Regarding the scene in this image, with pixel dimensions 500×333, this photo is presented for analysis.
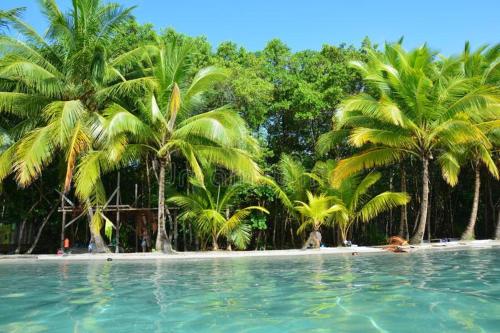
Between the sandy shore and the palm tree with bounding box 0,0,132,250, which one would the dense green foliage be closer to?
the palm tree with bounding box 0,0,132,250

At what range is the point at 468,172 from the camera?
77.7 feet

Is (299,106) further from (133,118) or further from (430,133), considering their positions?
(133,118)

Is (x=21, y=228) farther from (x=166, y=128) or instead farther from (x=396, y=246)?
(x=396, y=246)

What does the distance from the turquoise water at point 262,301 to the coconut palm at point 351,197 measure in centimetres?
781

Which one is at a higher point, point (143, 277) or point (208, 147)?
point (208, 147)

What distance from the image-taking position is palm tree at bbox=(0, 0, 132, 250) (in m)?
14.8

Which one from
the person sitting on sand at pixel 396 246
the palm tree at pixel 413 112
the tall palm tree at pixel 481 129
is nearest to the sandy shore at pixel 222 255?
the person sitting on sand at pixel 396 246

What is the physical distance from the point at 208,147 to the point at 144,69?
444 cm

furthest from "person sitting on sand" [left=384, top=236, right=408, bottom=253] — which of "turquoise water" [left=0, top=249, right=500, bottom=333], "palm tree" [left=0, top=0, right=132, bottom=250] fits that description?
"palm tree" [left=0, top=0, right=132, bottom=250]

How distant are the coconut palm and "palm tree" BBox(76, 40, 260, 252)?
3.14m

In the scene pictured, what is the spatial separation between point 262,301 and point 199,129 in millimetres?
10107

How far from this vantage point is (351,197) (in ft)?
58.2

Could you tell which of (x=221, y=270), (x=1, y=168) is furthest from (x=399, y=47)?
(x=1, y=168)

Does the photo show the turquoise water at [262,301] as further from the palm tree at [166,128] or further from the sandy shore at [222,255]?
the palm tree at [166,128]
